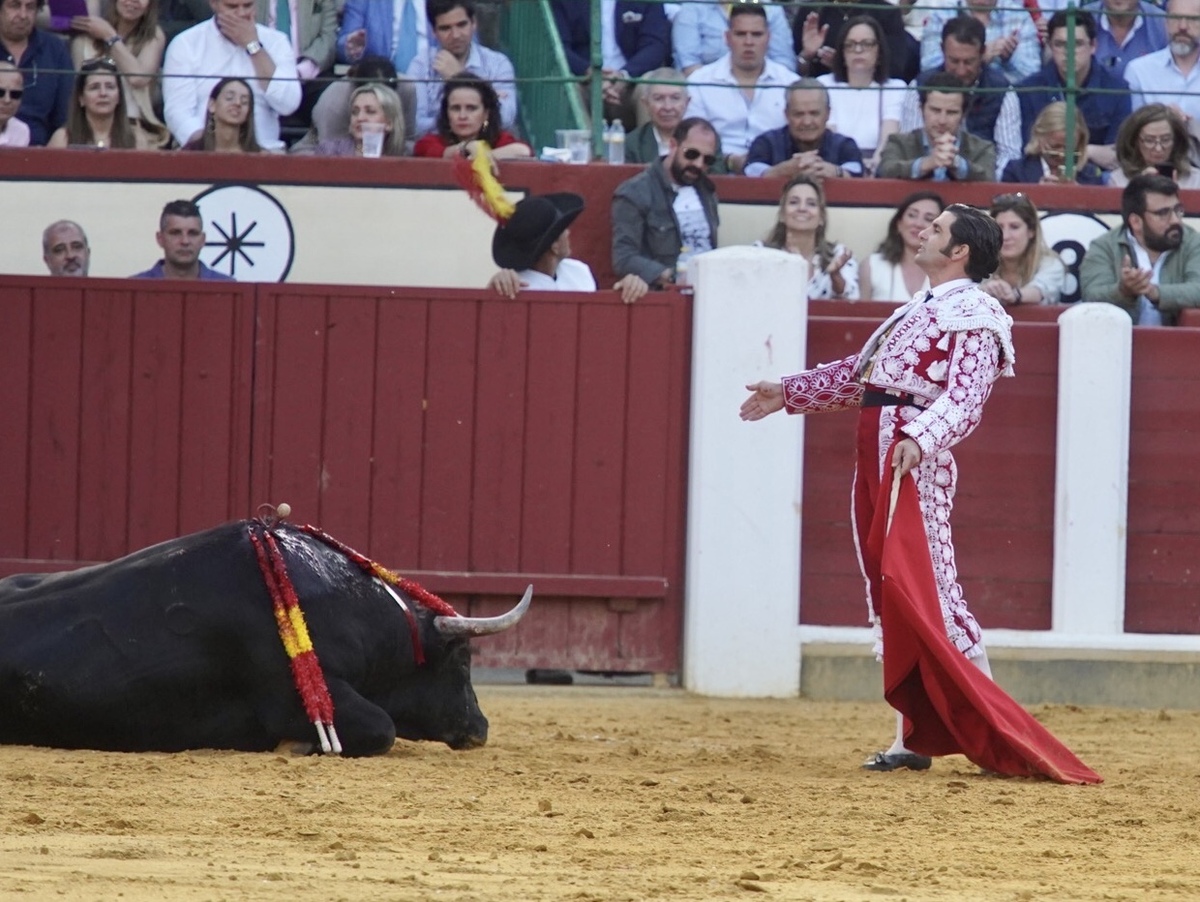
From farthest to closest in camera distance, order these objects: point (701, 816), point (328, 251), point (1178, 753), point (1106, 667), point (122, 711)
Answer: point (328, 251)
point (1106, 667)
point (1178, 753)
point (122, 711)
point (701, 816)

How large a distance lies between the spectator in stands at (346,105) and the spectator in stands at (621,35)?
2.99 feet

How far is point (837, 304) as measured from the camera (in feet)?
27.3

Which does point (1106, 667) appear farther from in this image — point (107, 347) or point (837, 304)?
point (107, 347)

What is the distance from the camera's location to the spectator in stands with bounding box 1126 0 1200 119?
31.8 feet

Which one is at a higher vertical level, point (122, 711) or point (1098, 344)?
point (1098, 344)

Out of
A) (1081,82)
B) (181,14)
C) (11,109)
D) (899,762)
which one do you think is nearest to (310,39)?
(181,14)

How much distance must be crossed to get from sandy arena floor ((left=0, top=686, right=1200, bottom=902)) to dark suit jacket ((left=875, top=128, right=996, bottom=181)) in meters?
3.33

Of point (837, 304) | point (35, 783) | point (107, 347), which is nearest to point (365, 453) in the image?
point (107, 347)

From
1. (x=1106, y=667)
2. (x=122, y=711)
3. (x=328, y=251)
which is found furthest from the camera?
(x=328, y=251)

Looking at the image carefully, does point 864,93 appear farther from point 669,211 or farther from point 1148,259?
point 1148,259

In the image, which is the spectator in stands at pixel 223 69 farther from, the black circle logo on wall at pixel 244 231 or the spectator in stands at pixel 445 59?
the spectator in stands at pixel 445 59

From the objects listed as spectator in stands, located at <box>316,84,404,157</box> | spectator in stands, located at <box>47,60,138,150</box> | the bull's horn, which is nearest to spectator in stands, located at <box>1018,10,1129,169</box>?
spectator in stands, located at <box>316,84,404,157</box>

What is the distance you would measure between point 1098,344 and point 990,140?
1.59 m

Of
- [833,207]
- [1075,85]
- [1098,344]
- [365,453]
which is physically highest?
[1075,85]
